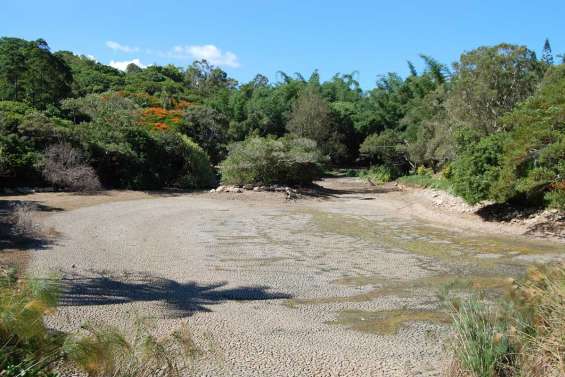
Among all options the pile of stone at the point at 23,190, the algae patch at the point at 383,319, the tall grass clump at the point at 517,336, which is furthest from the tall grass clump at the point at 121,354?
the pile of stone at the point at 23,190

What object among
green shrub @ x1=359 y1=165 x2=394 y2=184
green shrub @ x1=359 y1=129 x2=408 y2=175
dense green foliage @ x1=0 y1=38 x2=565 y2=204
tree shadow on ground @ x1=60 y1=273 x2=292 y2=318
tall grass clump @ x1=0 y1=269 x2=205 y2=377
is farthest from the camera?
green shrub @ x1=359 y1=129 x2=408 y2=175

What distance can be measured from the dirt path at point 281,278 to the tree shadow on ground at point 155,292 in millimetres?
28

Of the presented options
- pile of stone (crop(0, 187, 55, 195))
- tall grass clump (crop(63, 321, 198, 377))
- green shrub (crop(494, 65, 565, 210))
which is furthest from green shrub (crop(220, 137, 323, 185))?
tall grass clump (crop(63, 321, 198, 377))

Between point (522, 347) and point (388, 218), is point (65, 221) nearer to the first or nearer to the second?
point (388, 218)

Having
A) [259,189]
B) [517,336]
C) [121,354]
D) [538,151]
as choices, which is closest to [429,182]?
[259,189]

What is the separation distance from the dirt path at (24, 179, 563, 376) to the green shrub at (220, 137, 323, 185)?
7484mm

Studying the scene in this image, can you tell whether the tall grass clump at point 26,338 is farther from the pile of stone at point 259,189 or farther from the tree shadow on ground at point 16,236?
the pile of stone at point 259,189

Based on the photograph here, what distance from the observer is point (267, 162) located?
82.8 ft

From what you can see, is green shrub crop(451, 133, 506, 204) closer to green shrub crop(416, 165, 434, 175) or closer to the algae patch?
the algae patch

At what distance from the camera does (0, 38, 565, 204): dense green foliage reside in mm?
15234

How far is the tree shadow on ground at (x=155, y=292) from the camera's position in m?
6.77

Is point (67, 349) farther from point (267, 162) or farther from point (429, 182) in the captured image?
point (429, 182)

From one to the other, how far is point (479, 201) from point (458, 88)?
820cm

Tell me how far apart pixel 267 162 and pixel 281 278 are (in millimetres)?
16498
